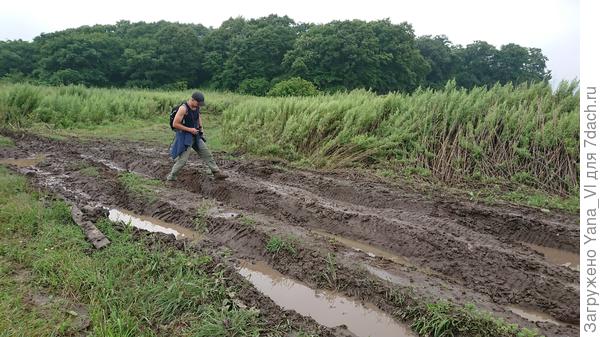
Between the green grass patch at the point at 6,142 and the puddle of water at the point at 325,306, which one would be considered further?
the green grass patch at the point at 6,142

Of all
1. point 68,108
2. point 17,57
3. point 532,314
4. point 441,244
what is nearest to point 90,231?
point 441,244

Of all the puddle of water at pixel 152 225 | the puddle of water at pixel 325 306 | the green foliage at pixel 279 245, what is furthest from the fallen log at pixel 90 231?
the green foliage at pixel 279 245

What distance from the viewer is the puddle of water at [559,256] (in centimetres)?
559

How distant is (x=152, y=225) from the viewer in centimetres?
673

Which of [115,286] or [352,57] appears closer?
[115,286]

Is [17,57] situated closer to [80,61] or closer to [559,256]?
[80,61]

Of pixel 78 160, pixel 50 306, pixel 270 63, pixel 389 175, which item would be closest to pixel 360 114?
pixel 389 175

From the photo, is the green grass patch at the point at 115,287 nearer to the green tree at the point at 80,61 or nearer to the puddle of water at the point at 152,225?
the puddle of water at the point at 152,225

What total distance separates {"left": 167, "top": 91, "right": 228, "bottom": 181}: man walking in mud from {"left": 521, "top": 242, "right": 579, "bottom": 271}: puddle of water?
5605 millimetres

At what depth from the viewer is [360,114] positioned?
11.2 metres

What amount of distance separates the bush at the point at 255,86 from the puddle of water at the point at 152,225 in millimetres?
31004

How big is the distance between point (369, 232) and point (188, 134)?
3.95 meters

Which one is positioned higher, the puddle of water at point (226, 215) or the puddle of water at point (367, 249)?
the puddle of water at point (226, 215)

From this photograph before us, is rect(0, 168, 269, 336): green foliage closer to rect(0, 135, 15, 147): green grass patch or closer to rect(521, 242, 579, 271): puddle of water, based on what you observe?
rect(521, 242, 579, 271): puddle of water
